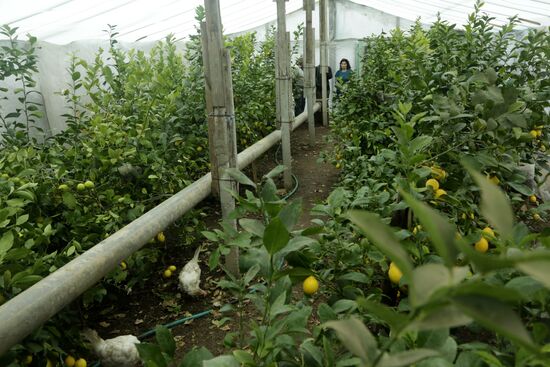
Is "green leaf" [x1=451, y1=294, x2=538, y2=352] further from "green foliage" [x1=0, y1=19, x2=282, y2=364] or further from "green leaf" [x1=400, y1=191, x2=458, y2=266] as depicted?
"green foliage" [x1=0, y1=19, x2=282, y2=364]

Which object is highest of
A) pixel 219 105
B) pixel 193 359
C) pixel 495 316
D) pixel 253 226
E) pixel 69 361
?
pixel 495 316

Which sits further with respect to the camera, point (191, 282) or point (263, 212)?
point (191, 282)

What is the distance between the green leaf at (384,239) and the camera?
40 cm

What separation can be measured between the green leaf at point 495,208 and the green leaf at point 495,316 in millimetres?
76

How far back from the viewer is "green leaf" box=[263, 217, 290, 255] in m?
0.73

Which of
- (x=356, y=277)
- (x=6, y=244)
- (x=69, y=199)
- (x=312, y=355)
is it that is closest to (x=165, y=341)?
(x=312, y=355)

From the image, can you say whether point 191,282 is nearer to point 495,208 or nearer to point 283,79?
point 495,208

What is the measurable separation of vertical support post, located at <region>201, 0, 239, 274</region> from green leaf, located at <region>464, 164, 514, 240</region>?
236 centimetres

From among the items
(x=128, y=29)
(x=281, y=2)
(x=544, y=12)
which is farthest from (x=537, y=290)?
(x=544, y=12)

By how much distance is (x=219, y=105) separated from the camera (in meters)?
2.86

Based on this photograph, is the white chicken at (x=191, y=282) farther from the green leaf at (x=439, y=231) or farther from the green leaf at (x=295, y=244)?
the green leaf at (x=439, y=231)

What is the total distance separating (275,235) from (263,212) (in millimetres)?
245

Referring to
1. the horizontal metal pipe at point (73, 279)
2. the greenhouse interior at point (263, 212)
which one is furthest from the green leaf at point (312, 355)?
the horizontal metal pipe at point (73, 279)

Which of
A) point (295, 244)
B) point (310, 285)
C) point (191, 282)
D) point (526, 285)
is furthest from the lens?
point (191, 282)
